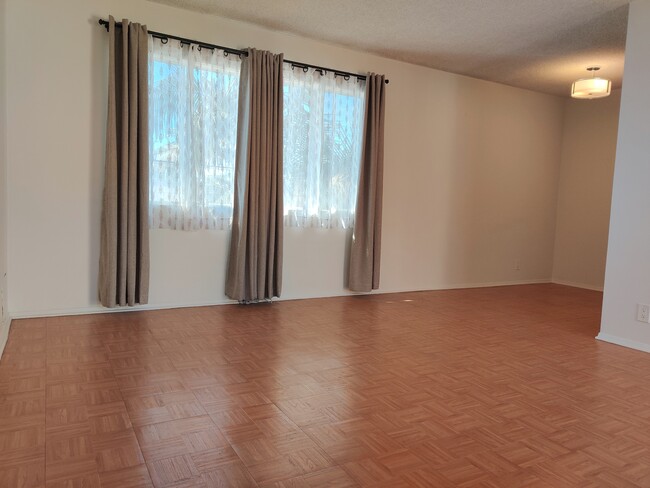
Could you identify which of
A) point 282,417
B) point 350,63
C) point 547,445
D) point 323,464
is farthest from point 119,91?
point 547,445

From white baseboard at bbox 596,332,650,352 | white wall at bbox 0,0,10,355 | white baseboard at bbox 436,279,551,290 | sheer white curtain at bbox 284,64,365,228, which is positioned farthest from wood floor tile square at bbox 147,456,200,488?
white baseboard at bbox 436,279,551,290

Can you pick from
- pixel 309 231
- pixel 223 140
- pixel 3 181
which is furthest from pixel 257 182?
pixel 3 181

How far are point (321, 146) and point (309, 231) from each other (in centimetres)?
86

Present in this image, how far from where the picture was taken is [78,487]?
5.02 ft

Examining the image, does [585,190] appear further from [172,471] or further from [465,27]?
[172,471]

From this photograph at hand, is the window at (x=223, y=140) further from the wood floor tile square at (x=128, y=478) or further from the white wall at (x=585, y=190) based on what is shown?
the white wall at (x=585, y=190)

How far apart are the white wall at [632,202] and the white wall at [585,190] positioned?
9.58ft

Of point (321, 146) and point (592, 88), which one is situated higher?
point (592, 88)

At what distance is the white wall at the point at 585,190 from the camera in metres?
6.24

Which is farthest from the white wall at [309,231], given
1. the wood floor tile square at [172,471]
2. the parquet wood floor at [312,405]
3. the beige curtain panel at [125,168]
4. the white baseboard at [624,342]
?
the wood floor tile square at [172,471]

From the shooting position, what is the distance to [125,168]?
371 centimetres

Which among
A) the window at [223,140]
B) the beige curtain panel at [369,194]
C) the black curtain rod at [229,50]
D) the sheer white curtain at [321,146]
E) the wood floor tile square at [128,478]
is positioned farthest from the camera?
the beige curtain panel at [369,194]

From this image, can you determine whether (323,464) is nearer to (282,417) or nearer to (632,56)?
(282,417)

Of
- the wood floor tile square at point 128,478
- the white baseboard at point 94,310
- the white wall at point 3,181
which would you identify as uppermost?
the white wall at point 3,181
